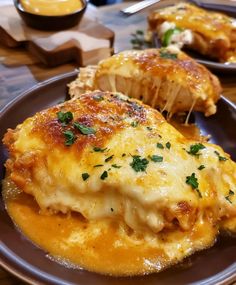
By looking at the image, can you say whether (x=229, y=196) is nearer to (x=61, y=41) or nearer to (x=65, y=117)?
(x=65, y=117)

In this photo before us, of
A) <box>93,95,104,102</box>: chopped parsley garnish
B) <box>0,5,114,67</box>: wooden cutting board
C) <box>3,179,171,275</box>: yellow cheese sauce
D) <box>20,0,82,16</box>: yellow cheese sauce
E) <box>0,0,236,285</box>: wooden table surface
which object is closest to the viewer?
<box>3,179,171,275</box>: yellow cheese sauce

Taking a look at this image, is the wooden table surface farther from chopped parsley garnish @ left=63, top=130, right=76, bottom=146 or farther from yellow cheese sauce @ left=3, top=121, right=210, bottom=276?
yellow cheese sauce @ left=3, top=121, right=210, bottom=276

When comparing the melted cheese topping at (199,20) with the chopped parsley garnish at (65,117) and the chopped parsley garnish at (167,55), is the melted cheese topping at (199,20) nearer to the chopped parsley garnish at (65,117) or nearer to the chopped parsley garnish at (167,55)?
the chopped parsley garnish at (167,55)

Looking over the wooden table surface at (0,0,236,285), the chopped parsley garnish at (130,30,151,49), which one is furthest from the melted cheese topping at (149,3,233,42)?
the wooden table surface at (0,0,236,285)

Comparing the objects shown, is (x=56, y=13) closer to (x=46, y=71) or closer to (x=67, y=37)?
(x=67, y=37)

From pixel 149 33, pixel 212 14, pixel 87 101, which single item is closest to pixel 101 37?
pixel 149 33

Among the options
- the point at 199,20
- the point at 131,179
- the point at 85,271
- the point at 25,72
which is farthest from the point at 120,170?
the point at 199,20

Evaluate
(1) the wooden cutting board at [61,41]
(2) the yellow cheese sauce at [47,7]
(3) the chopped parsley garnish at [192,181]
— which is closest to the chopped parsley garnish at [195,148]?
(3) the chopped parsley garnish at [192,181]
